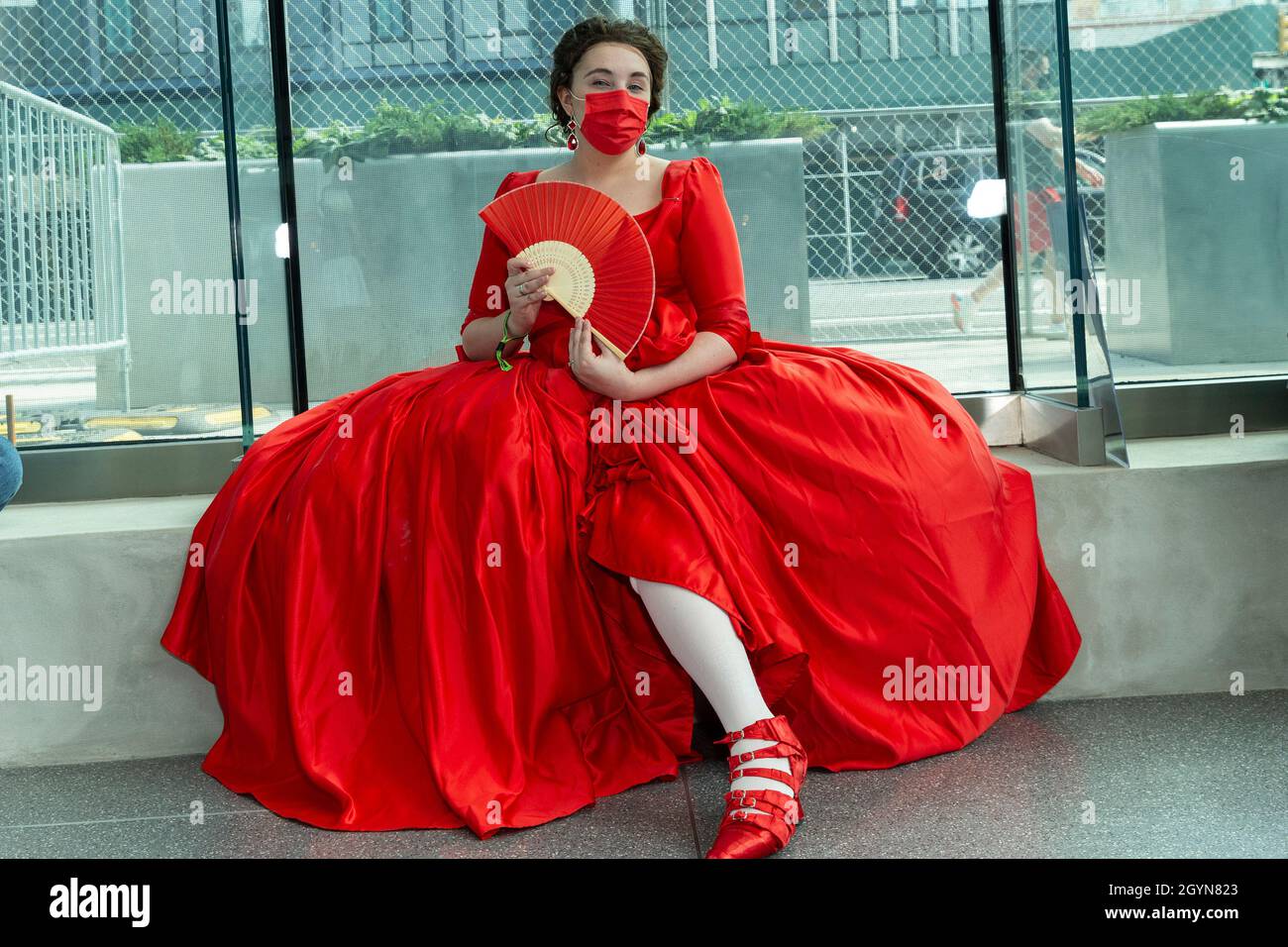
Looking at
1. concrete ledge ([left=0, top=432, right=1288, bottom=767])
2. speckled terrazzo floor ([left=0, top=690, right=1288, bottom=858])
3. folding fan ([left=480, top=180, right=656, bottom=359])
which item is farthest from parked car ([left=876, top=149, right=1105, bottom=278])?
speckled terrazzo floor ([left=0, top=690, right=1288, bottom=858])

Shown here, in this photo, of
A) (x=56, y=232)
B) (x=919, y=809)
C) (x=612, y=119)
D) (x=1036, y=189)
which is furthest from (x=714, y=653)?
(x=56, y=232)

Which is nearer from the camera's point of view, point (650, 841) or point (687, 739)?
point (650, 841)

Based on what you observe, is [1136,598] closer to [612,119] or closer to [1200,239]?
[1200,239]

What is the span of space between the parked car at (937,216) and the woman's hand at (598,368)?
1258 mm

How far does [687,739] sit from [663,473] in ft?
1.61

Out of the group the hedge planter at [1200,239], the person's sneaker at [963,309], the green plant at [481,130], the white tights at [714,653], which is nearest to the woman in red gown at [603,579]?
the white tights at [714,653]

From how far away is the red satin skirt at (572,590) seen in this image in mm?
2088

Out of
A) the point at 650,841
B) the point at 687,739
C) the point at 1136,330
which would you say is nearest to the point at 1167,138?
the point at 1136,330

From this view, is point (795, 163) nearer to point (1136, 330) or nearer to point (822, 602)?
point (1136, 330)

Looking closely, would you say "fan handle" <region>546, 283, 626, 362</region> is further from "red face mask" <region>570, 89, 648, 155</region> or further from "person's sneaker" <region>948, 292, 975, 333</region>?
"person's sneaker" <region>948, 292, 975, 333</region>

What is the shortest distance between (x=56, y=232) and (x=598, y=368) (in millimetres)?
1644

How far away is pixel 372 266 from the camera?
3229 millimetres

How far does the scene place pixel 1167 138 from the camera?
10.4ft

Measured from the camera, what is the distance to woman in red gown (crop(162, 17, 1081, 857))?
2072mm
